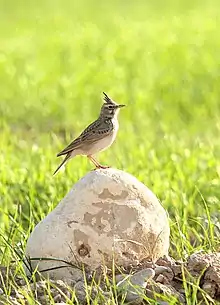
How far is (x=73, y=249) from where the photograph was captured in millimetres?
5172

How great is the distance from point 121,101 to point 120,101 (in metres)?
0.01

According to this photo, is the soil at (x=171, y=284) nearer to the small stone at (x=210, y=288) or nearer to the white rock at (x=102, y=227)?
the small stone at (x=210, y=288)

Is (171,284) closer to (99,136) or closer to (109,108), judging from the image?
(99,136)

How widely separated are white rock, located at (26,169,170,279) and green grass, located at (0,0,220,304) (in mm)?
265

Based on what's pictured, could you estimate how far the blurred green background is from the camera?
24.3 feet

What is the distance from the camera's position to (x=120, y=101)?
40.1 feet

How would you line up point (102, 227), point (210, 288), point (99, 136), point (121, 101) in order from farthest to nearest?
point (121, 101) < point (99, 136) < point (102, 227) < point (210, 288)

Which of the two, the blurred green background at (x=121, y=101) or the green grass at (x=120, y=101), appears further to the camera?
the blurred green background at (x=121, y=101)

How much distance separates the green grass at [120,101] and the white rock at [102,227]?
265 mm

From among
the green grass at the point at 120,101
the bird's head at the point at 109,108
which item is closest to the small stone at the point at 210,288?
the green grass at the point at 120,101

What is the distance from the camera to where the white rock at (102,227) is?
5184 millimetres

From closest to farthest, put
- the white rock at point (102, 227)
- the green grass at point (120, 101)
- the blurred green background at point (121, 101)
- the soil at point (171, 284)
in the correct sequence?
the soil at point (171, 284) < the white rock at point (102, 227) < the green grass at point (120, 101) < the blurred green background at point (121, 101)

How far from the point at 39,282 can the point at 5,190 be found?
96.4 inches

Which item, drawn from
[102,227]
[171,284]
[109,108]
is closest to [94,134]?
[109,108]
